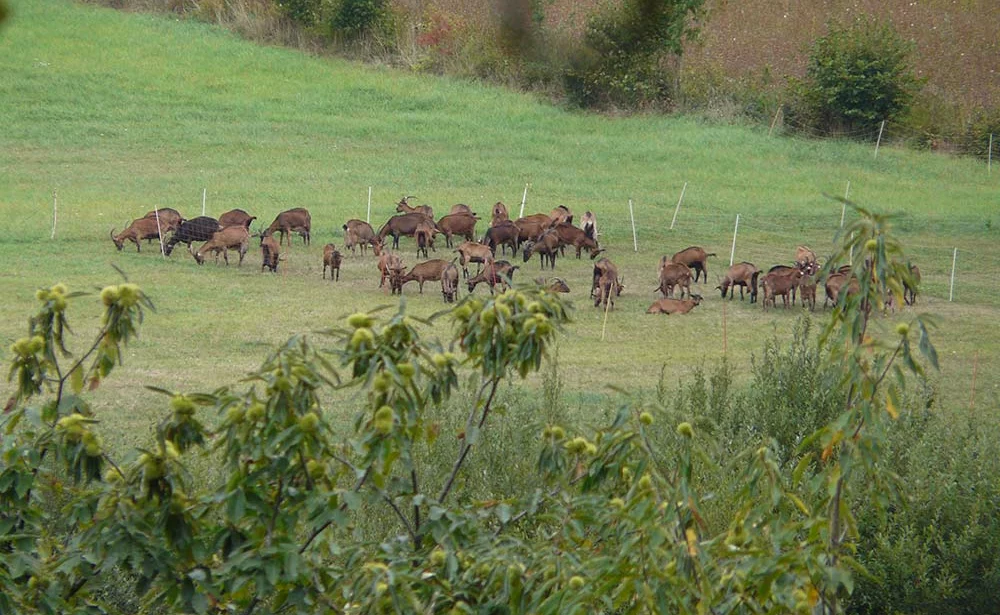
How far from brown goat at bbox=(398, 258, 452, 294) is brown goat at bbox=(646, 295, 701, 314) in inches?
132

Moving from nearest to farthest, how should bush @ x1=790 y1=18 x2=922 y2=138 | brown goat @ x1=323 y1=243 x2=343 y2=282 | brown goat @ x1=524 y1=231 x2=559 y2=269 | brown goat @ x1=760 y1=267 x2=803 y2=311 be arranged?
brown goat @ x1=760 y1=267 x2=803 y2=311 < brown goat @ x1=323 y1=243 x2=343 y2=282 < brown goat @ x1=524 y1=231 x2=559 y2=269 < bush @ x1=790 y1=18 x2=922 y2=138

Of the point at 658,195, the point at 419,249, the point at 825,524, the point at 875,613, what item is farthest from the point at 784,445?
the point at 658,195

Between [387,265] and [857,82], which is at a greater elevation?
[857,82]

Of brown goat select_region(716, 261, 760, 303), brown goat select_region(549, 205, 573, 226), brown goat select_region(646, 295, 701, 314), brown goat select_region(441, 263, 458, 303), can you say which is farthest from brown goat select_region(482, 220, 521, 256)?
brown goat select_region(646, 295, 701, 314)

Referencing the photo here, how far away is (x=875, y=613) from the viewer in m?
9.41

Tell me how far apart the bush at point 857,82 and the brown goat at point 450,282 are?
14326 mm

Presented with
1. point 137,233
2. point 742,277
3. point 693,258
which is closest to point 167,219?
point 137,233

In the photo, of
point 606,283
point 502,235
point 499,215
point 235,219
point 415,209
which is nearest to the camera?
point 606,283

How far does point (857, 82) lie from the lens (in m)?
35.7

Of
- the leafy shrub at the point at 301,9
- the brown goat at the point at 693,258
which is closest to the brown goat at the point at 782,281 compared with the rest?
the brown goat at the point at 693,258

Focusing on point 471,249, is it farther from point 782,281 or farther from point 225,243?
point 782,281

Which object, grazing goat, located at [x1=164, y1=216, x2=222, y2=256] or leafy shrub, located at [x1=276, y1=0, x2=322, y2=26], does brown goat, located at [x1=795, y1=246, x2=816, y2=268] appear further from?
leafy shrub, located at [x1=276, y1=0, x2=322, y2=26]

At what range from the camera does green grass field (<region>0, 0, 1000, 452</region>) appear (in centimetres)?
1817

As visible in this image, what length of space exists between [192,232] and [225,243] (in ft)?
4.16
